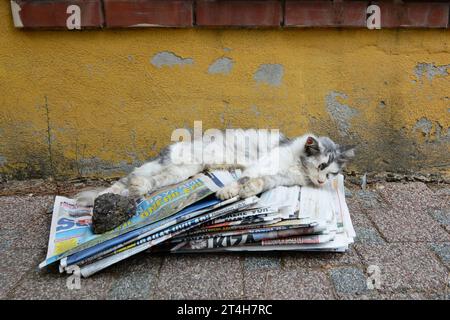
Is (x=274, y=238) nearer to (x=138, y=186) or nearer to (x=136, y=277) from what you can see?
(x=136, y=277)

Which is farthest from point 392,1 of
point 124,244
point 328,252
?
point 124,244

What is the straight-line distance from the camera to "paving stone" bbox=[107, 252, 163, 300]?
168 centimetres

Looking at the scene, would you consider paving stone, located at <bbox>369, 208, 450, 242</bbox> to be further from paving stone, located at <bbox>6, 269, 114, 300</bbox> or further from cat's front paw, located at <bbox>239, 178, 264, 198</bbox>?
paving stone, located at <bbox>6, 269, 114, 300</bbox>

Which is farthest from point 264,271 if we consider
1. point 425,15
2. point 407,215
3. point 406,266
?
point 425,15

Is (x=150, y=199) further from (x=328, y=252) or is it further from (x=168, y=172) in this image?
(x=328, y=252)

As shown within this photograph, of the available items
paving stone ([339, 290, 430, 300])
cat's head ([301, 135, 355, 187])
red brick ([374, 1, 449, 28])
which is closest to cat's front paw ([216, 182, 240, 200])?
cat's head ([301, 135, 355, 187])

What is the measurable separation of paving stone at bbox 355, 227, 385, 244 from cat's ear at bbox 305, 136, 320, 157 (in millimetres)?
469

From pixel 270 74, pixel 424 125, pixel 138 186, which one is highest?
pixel 270 74

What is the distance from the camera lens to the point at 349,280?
177cm

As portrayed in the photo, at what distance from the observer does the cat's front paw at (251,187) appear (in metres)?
2.02

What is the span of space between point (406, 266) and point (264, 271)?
639mm

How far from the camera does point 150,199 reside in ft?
6.90

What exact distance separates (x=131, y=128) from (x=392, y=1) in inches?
69.0

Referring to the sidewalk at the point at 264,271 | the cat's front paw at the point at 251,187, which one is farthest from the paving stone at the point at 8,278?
the cat's front paw at the point at 251,187
